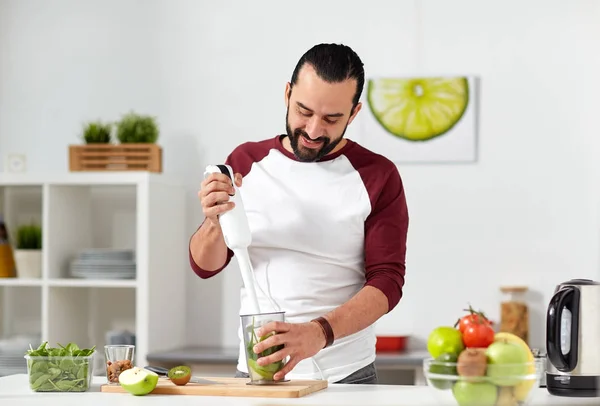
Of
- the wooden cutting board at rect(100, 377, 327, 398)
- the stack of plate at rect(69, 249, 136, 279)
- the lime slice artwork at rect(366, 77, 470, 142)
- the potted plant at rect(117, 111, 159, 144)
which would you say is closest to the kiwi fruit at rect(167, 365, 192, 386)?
the wooden cutting board at rect(100, 377, 327, 398)

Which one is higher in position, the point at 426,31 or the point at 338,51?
the point at 426,31

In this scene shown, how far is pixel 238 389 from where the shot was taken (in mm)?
A: 1801

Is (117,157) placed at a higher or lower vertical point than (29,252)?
higher

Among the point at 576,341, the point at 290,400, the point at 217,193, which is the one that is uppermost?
the point at 217,193

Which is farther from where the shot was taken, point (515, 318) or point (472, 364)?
point (515, 318)

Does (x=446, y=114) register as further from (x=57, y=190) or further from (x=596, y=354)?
(x=596, y=354)

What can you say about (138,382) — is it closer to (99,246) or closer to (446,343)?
(446,343)

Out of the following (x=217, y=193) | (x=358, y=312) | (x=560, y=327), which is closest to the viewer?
(x=560, y=327)

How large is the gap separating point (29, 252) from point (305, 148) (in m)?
2.13

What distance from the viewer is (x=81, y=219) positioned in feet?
13.7

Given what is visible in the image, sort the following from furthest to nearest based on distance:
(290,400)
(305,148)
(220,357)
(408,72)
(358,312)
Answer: (408,72) → (220,357) → (305,148) → (358,312) → (290,400)

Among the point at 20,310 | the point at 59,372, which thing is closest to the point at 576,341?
the point at 59,372

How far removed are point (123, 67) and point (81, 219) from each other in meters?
0.75

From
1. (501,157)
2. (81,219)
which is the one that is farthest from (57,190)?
(501,157)
